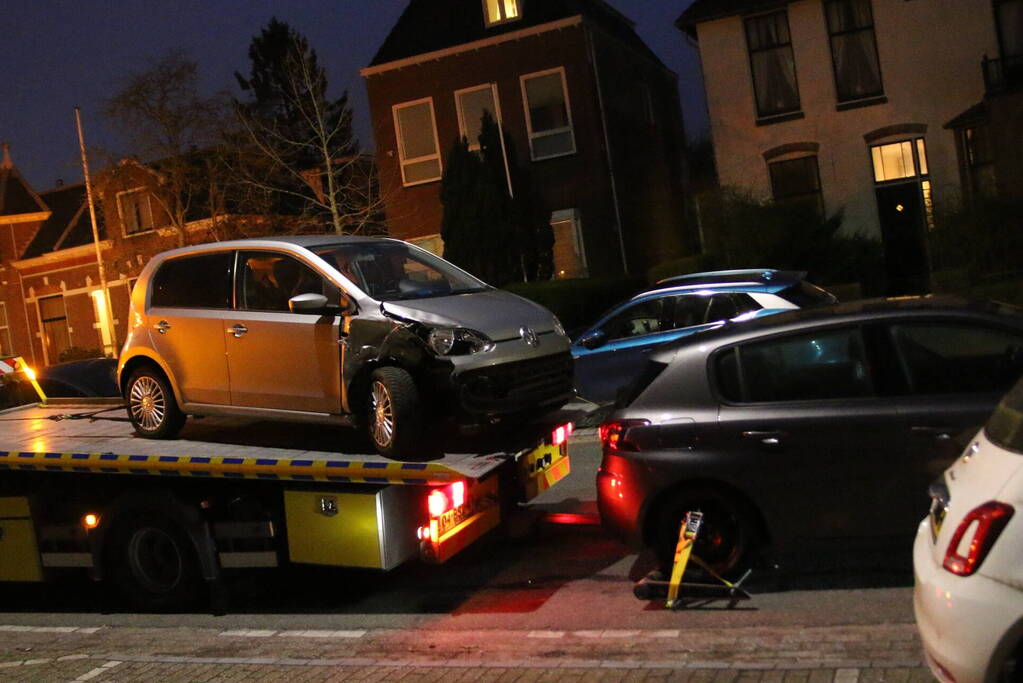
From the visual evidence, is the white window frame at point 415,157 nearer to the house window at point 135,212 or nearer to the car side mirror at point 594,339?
the house window at point 135,212

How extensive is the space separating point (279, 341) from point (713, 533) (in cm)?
303

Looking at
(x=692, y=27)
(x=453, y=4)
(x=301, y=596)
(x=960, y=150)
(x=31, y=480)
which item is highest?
(x=453, y=4)

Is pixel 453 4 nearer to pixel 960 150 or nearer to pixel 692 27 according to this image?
pixel 692 27

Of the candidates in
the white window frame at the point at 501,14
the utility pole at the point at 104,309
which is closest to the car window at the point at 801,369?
the white window frame at the point at 501,14

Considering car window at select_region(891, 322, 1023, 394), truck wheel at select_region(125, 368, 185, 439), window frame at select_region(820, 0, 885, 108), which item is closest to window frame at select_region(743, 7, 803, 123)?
window frame at select_region(820, 0, 885, 108)

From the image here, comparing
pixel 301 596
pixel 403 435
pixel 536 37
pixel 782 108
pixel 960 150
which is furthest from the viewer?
pixel 536 37

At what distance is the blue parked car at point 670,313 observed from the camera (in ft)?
37.5

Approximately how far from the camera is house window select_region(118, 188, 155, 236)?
32.1 metres

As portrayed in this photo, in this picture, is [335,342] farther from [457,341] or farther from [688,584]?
[688,584]

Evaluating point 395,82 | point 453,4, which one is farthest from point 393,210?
point 453,4

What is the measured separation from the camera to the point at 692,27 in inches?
981

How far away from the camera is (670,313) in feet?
39.8

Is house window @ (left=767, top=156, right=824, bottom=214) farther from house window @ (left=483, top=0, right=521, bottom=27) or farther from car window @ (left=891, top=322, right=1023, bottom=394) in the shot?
car window @ (left=891, top=322, right=1023, bottom=394)

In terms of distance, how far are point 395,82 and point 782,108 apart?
10.5 m
